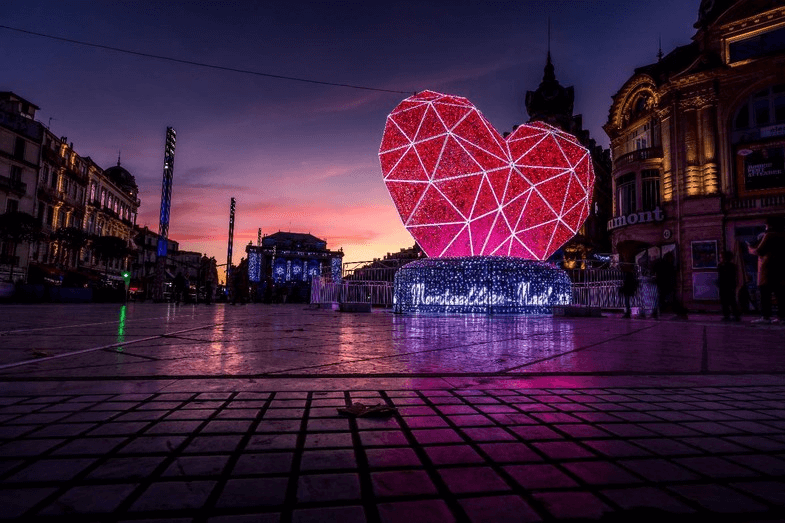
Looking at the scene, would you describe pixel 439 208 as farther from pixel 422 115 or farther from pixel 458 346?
pixel 458 346

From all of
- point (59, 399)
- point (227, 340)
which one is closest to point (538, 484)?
point (59, 399)

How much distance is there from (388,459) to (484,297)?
11.7 meters

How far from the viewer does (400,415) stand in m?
1.87

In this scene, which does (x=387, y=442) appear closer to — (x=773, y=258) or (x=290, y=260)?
(x=773, y=258)

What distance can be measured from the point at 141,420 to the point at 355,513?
3.92 feet

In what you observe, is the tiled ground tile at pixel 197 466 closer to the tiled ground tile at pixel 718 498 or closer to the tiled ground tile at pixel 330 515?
the tiled ground tile at pixel 330 515

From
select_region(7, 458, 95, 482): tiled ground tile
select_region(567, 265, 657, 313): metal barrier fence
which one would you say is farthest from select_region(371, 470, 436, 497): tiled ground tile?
select_region(567, 265, 657, 313): metal barrier fence

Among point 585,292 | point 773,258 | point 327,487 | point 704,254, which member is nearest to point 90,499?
point 327,487

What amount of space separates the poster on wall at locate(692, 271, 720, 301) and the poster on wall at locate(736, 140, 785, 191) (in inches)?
189

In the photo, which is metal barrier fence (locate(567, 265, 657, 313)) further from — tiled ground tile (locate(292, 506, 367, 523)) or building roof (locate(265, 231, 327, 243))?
building roof (locate(265, 231, 327, 243))

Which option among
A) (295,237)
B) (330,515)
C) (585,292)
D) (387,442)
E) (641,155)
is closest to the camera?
(330,515)

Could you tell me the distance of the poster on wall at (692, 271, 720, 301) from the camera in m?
22.2

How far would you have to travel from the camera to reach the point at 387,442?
1.51 meters

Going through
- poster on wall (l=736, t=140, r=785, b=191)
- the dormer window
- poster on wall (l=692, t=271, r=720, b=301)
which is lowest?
poster on wall (l=692, t=271, r=720, b=301)
